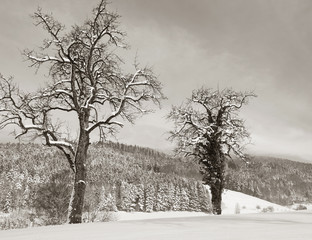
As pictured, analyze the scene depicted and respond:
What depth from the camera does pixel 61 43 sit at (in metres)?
11.2

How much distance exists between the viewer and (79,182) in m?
10.3

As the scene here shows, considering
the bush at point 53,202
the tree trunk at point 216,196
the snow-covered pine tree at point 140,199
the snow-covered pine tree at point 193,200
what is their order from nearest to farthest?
the tree trunk at point 216,196 → the bush at point 53,202 → the snow-covered pine tree at point 140,199 → the snow-covered pine tree at point 193,200

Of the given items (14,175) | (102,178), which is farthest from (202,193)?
(14,175)

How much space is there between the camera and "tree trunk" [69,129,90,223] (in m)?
9.92

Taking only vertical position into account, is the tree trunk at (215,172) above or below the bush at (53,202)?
above

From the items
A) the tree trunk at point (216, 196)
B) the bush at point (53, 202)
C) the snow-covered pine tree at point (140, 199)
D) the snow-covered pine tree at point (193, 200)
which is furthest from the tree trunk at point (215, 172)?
the snow-covered pine tree at point (193, 200)

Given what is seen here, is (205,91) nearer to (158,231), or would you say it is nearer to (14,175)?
(158,231)

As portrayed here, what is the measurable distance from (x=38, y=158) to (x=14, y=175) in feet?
127

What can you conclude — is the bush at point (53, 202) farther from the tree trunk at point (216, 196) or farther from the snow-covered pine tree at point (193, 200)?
the snow-covered pine tree at point (193, 200)

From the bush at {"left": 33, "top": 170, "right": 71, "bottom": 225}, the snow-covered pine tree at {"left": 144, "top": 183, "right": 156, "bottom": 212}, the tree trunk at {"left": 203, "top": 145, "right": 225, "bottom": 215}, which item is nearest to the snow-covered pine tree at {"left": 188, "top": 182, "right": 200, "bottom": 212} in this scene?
the snow-covered pine tree at {"left": 144, "top": 183, "right": 156, "bottom": 212}

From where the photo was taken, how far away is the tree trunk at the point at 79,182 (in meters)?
9.92

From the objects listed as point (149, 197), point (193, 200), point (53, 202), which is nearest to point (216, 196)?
point (53, 202)

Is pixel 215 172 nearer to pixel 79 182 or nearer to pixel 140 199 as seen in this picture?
pixel 79 182

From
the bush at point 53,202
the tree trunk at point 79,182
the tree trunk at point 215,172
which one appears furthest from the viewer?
the bush at point 53,202
